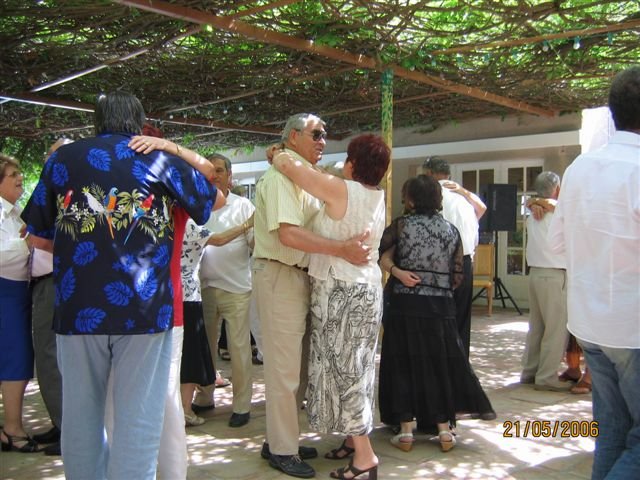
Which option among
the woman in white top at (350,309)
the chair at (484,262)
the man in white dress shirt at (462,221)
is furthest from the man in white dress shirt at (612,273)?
the chair at (484,262)

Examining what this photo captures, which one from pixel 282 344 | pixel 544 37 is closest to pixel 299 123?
pixel 282 344

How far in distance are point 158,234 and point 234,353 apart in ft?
6.80

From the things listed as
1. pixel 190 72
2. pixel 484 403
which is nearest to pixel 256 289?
pixel 484 403

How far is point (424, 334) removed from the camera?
369 centimetres

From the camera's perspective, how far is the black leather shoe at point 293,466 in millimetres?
3252

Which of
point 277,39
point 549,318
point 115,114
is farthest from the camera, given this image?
point 277,39

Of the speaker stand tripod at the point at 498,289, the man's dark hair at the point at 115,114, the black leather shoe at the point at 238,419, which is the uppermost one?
the man's dark hair at the point at 115,114

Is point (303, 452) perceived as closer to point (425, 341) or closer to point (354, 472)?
point (354, 472)

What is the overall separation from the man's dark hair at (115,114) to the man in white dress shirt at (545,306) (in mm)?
3698

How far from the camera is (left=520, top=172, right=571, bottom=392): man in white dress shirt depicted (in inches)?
201

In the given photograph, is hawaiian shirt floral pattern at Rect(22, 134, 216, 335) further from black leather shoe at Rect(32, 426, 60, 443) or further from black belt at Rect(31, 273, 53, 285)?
black leather shoe at Rect(32, 426, 60, 443)

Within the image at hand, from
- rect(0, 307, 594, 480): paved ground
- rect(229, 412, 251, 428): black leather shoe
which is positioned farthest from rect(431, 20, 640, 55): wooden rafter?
rect(229, 412, 251, 428): black leather shoe

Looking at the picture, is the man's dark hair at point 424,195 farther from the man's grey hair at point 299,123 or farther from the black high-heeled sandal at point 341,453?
the black high-heeled sandal at point 341,453
